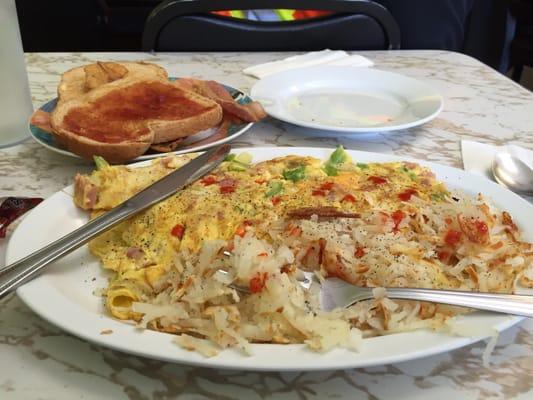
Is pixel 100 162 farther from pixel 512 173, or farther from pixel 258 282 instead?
pixel 512 173

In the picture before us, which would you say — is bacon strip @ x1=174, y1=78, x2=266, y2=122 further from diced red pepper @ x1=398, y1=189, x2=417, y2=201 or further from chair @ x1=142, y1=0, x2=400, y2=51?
chair @ x1=142, y1=0, x2=400, y2=51

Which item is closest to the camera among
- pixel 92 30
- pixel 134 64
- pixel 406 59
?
pixel 134 64

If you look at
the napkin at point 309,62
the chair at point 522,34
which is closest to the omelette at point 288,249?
the napkin at point 309,62

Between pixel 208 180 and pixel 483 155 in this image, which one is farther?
pixel 483 155

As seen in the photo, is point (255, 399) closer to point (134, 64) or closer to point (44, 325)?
point (44, 325)

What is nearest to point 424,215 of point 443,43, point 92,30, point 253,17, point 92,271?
point 92,271

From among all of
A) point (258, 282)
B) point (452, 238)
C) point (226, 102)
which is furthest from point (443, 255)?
point (226, 102)

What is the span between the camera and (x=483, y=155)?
124cm

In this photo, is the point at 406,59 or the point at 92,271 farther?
the point at 406,59

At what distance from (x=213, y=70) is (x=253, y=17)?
0.50 m

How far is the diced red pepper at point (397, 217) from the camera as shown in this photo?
83 centimetres

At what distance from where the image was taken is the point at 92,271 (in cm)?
81

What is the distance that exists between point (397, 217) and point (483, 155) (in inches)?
19.4

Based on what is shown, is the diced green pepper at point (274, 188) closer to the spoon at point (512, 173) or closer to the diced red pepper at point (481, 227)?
the diced red pepper at point (481, 227)
